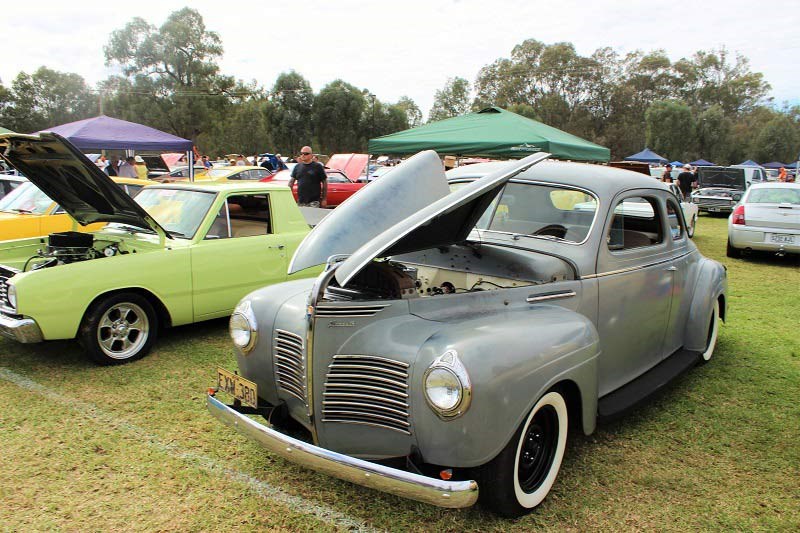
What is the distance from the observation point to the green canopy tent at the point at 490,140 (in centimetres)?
837

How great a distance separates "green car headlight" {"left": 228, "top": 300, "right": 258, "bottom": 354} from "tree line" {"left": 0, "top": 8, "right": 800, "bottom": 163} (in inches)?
1677

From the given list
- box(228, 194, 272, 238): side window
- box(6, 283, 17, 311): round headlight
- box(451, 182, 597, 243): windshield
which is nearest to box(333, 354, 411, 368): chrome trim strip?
box(451, 182, 597, 243): windshield

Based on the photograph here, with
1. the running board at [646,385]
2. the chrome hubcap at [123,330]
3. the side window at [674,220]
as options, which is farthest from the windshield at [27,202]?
the side window at [674,220]

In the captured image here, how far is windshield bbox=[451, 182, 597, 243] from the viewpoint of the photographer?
372cm

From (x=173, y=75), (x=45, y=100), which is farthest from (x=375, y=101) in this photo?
(x=45, y=100)

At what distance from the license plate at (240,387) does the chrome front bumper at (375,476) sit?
32cm

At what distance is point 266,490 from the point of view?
9.66ft

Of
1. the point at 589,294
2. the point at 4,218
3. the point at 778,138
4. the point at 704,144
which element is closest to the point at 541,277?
the point at 589,294

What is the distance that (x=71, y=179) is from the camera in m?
4.80

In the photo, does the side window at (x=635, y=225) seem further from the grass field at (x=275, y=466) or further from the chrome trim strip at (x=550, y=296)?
the grass field at (x=275, y=466)

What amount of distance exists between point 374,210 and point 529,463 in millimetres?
1597

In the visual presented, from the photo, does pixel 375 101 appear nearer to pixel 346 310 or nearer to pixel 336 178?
pixel 336 178

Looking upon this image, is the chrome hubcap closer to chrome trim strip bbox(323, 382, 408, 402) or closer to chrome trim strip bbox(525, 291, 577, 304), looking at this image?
chrome trim strip bbox(323, 382, 408, 402)

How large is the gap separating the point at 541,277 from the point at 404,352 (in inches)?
47.1
